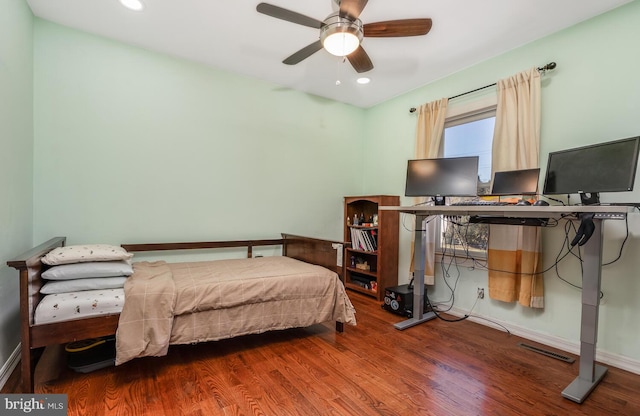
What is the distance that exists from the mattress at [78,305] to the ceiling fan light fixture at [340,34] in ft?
6.71

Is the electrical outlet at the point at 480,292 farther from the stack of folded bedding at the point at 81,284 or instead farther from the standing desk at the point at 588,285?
the stack of folded bedding at the point at 81,284

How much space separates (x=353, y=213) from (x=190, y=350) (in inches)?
101

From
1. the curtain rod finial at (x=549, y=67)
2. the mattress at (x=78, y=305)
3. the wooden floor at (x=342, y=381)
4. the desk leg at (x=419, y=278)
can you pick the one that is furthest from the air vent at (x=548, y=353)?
the mattress at (x=78, y=305)

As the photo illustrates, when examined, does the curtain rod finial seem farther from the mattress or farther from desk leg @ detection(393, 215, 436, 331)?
the mattress

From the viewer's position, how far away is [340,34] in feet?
6.18

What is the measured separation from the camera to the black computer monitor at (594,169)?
1707mm

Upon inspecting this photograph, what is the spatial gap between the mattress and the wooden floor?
40 centimetres

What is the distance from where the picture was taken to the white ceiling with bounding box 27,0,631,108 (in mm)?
2143

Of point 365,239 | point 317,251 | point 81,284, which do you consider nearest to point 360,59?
point 317,251

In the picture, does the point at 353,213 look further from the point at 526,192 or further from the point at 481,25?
the point at 481,25

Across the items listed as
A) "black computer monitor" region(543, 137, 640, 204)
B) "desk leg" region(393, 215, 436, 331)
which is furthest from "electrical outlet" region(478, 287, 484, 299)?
"black computer monitor" region(543, 137, 640, 204)

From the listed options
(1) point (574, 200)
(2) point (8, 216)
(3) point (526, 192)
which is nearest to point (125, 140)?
(2) point (8, 216)

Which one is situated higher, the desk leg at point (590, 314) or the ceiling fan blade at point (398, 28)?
the ceiling fan blade at point (398, 28)

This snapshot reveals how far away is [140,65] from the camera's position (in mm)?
2729
